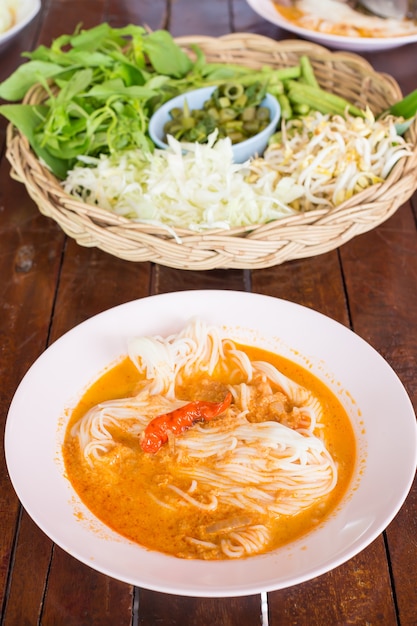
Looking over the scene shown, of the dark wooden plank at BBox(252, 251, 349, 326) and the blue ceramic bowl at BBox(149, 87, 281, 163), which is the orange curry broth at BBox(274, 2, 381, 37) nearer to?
the blue ceramic bowl at BBox(149, 87, 281, 163)

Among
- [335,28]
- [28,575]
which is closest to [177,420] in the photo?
[28,575]

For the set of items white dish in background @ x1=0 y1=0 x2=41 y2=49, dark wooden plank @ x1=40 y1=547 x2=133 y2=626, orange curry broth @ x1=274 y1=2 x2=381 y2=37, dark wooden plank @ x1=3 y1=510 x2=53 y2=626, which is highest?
white dish in background @ x1=0 y1=0 x2=41 y2=49

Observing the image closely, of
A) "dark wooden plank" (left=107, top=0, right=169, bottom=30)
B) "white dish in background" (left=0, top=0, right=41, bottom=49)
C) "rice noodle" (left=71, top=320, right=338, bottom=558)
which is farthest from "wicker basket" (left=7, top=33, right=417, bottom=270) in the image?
A: "dark wooden plank" (left=107, top=0, right=169, bottom=30)

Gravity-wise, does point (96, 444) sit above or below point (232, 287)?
above

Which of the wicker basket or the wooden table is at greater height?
the wicker basket

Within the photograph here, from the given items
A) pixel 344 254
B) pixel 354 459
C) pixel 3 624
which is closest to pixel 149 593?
pixel 3 624

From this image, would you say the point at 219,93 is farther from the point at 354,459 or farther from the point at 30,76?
the point at 354,459

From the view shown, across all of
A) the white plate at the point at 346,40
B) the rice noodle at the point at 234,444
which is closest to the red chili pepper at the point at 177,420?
the rice noodle at the point at 234,444
